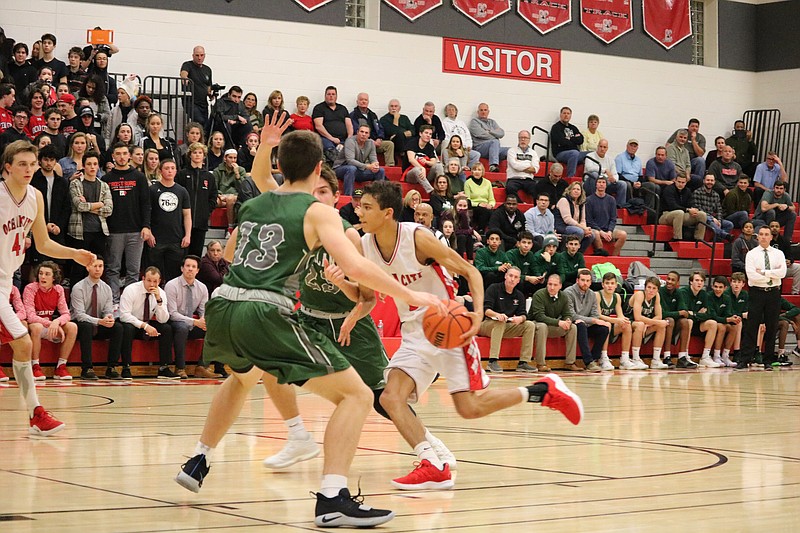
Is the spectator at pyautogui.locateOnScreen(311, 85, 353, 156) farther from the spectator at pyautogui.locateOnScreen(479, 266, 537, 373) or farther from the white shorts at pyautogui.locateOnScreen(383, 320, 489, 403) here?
the white shorts at pyautogui.locateOnScreen(383, 320, 489, 403)

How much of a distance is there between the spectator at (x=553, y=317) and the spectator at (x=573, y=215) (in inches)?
99.2

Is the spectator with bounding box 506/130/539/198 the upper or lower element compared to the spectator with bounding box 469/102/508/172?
lower

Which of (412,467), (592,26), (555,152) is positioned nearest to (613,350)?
(555,152)

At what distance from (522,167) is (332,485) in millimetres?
15748

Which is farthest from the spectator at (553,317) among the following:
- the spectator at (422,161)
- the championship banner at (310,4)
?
the championship banner at (310,4)

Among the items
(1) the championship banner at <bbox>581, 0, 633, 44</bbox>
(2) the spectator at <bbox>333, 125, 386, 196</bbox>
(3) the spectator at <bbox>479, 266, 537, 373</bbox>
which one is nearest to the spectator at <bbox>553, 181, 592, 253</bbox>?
(2) the spectator at <bbox>333, 125, 386, 196</bbox>

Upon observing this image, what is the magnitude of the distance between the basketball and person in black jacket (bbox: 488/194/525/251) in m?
11.4

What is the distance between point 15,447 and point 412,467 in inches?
88.9

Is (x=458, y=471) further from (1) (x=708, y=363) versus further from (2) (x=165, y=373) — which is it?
(1) (x=708, y=363)

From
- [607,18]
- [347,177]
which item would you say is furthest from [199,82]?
[607,18]

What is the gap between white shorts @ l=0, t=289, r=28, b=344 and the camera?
6727mm

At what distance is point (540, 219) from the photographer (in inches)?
677

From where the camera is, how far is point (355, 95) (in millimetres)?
20125

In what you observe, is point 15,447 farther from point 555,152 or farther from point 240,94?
point 555,152
